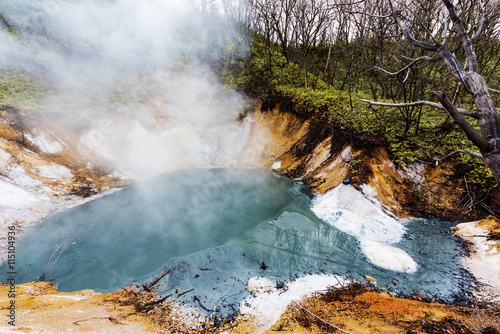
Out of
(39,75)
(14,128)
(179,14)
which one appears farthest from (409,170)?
(179,14)

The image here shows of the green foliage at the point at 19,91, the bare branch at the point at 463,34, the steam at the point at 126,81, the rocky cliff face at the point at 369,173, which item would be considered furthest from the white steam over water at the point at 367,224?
the green foliage at the point at 19,91

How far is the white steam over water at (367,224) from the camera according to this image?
17.5ft

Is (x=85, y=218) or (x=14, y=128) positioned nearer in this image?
(x=85, y=218)

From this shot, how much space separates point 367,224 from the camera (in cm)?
646

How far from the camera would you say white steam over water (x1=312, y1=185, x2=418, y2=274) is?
5.33m

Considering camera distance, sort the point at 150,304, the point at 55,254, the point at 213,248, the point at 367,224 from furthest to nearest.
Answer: the point at 367,224, the point at 213,248, the point at 55,254, the point at 150,304

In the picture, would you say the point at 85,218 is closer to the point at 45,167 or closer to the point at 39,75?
the point at 45,167

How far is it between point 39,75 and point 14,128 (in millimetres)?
4451

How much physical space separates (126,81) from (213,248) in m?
13.0

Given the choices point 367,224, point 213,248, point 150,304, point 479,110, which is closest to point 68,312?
point 150,304

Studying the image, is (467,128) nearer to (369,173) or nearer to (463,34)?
(463,34)

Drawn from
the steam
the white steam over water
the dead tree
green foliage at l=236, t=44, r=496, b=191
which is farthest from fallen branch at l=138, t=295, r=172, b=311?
the steam

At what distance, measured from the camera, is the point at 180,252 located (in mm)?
5777

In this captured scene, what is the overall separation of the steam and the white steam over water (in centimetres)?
716
